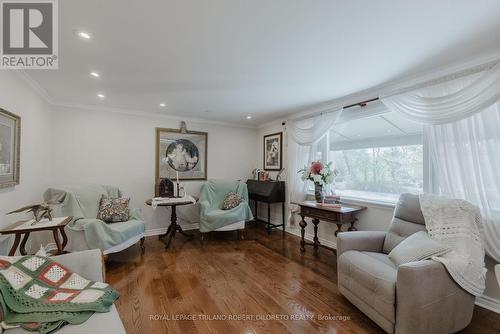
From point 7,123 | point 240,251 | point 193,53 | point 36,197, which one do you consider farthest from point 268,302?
point 36,197

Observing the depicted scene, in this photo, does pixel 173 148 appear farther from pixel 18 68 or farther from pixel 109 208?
pixel 18 68

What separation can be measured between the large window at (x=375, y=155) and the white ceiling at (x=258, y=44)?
60cm

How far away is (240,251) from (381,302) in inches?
77.6

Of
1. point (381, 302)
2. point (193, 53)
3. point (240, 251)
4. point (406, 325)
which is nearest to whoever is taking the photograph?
point (406, 325)

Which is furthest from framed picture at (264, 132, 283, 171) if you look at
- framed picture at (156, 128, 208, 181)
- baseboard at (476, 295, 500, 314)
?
baseboard at (476, 295, 500, 314)

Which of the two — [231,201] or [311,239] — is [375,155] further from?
[231,201]

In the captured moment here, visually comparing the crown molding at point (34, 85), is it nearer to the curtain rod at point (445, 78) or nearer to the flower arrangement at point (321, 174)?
the flower arrangement at point (321, 174)

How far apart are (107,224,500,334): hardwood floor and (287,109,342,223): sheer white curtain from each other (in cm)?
95

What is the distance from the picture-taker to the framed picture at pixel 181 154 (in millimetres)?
3930

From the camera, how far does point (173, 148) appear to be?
402cm

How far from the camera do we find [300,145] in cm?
377

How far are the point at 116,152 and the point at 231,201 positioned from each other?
2.10m

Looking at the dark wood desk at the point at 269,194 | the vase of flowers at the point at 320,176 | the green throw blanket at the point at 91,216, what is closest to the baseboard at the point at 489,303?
the vase of flowers at the point at 320,176

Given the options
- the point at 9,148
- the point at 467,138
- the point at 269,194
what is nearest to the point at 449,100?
the point at 467,138
